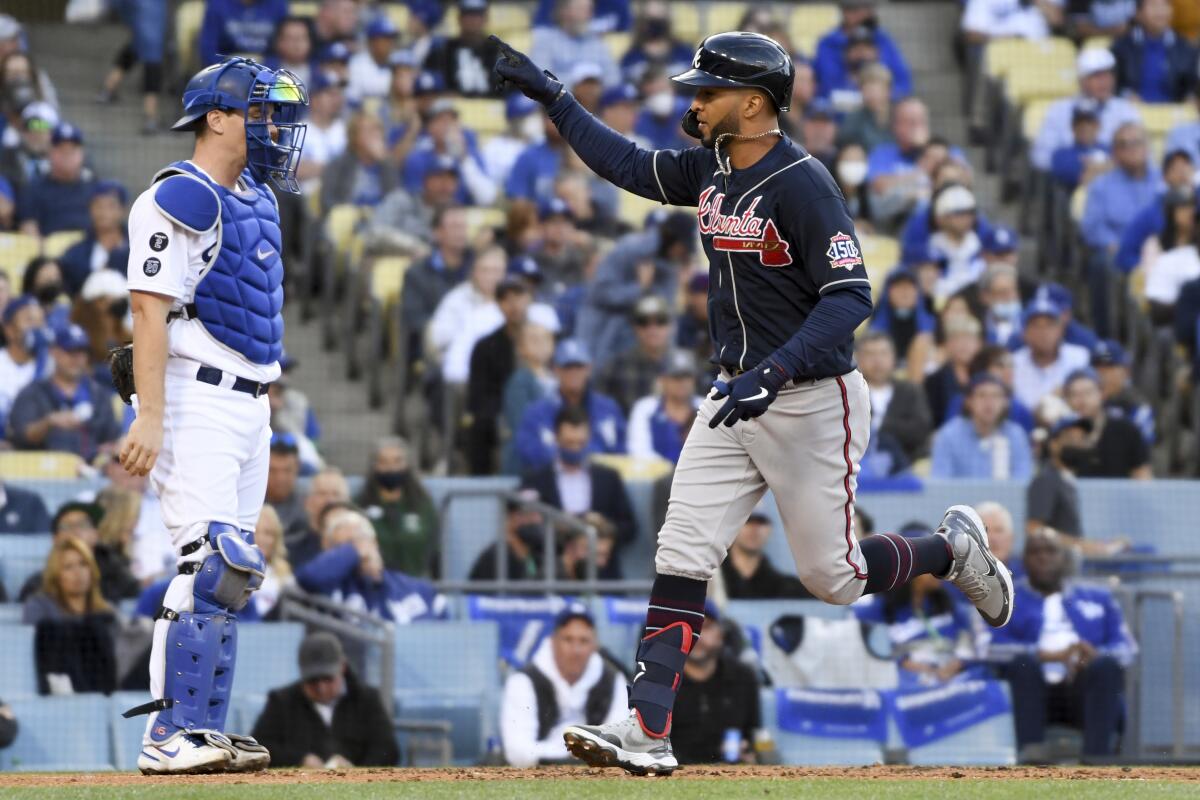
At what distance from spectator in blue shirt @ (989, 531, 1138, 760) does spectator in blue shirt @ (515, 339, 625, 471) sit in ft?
7.07

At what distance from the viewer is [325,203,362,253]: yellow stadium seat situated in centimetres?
1109

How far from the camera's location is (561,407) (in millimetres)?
9695

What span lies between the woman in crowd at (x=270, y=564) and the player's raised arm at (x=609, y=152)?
3.24 meters

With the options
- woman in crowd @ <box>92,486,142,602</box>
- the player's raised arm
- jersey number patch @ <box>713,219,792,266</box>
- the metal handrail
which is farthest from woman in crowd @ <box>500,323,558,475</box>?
jersey number patch @ <box>713,219,792,266</box>

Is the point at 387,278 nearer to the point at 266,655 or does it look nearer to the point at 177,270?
the point at 266,655

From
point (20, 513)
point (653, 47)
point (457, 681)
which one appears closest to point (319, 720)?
point (457, 681)

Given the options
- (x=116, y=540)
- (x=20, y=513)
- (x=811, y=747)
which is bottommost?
(x=811, y=747)

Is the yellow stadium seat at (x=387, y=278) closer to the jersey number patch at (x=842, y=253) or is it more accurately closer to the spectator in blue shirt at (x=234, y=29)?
the spectator in blue shirt at (x=234, y=29)

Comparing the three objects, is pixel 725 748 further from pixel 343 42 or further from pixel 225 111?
pixel 343 42

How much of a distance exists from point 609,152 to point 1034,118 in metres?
8.03

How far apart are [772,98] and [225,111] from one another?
1.43 meters

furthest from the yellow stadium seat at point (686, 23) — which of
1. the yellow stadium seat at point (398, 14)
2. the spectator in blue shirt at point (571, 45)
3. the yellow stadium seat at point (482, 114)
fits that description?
the yellow stadium seat at point (398, 14)

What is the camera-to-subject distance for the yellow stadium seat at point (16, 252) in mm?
10281

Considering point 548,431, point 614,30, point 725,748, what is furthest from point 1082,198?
point 725,748
